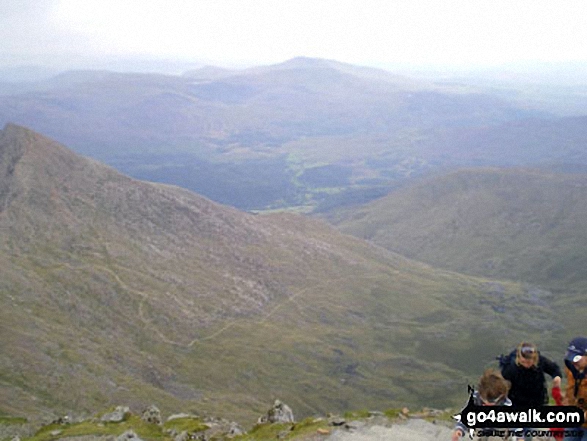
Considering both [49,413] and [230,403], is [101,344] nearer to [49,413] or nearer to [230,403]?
[230,403]

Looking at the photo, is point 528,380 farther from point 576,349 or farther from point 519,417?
point 576,349

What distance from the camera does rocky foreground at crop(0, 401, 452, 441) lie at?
133 ft

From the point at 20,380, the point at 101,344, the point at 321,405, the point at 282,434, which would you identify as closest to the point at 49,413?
the point at 20,380

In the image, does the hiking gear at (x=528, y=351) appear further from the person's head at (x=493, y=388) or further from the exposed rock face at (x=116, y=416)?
the exposed rock face at (x=116, y=416)

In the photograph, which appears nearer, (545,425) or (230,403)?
(545,425)

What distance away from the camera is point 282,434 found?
45312 mm

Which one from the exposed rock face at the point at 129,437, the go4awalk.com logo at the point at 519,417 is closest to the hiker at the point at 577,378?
the go4awalk.com logo at the point at 519,417

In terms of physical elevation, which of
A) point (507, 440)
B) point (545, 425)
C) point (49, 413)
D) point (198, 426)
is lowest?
point (49, 413)

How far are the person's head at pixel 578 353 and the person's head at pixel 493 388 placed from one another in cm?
310

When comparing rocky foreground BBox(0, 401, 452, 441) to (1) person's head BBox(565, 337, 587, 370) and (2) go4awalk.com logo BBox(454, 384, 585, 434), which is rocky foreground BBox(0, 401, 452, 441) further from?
(1) person's head BBox(565, 337, 587, 370)

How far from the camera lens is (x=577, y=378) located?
2256 centimetres

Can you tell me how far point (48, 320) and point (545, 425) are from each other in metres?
185

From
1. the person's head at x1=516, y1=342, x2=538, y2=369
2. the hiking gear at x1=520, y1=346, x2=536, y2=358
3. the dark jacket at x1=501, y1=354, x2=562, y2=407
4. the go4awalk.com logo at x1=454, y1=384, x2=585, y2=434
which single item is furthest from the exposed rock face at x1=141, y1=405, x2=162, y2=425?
the hiking gear at x1=520, y1=346, x2=536, y2=358

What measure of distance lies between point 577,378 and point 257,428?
3898cm
